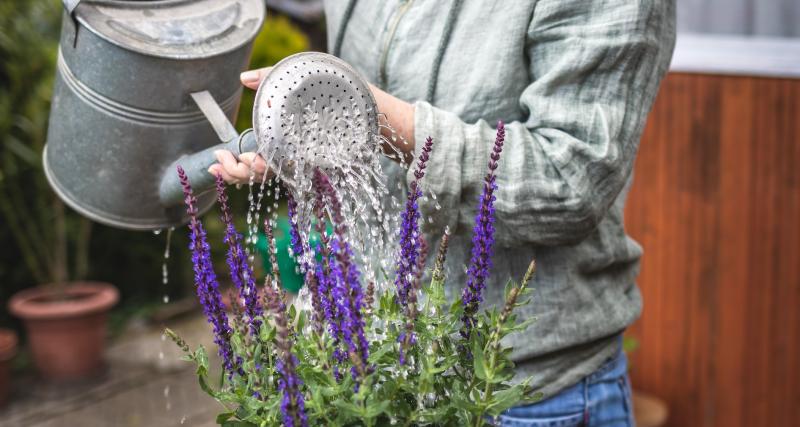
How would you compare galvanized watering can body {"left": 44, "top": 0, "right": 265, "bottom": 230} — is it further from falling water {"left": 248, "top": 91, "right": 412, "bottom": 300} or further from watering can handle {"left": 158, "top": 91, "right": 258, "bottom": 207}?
falling water {"left": 248, "top": 91, "right": 412, "bottom": 300}

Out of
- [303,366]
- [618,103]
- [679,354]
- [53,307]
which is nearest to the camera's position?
[303,366]

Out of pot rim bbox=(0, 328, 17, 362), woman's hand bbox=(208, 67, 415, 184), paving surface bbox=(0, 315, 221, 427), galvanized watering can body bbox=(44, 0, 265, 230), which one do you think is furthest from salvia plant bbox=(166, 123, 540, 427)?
pot rim bbox=(0, 328, 17, 362)

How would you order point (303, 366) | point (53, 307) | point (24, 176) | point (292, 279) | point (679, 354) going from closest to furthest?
point (303, 366), point (679, 354), point (292, 279), point (53, 307), point (24, 176)

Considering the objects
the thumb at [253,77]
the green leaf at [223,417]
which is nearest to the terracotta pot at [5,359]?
the thumb at [253,77]

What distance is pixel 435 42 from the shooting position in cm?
148

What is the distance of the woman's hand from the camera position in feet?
3.85

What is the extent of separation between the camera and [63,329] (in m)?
4.38

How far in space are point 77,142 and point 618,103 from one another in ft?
2.79

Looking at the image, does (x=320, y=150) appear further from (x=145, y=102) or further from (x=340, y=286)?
(x=145, y=102)

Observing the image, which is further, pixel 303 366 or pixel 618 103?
pixel 618 103

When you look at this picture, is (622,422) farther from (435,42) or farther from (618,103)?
(435,42)

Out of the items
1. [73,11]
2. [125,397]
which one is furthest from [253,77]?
[125,397]

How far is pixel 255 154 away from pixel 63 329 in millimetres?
3582

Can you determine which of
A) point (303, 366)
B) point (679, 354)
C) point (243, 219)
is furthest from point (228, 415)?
point (243, 219)
